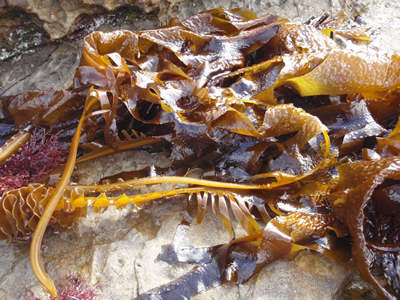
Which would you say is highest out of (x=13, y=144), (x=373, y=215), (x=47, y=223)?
(x=13, y=144)

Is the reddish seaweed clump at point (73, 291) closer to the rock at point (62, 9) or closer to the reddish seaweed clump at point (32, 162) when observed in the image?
the reddish seaweed clump at point (32, 162)

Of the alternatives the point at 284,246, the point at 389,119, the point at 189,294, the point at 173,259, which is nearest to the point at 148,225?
the point at 173,259

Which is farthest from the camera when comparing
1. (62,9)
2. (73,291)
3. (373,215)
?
(62,9)

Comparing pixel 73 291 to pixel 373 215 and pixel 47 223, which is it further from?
pixel 373 215

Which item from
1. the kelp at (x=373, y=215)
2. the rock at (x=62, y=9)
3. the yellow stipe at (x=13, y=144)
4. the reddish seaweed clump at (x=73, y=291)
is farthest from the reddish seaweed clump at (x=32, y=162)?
the kelp at (x=373, y=215)

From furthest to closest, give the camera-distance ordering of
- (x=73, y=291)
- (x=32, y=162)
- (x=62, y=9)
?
1. (x=62, y=9)
2. (x=32, y=162)
3. (x=73, y=291)

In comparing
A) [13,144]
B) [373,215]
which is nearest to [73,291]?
[13,144]
